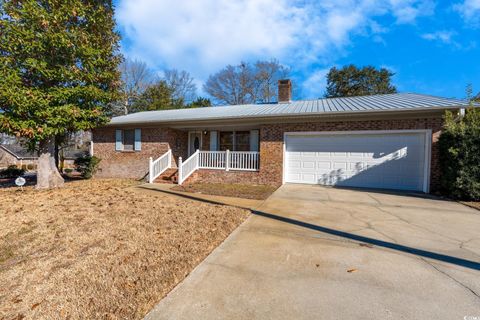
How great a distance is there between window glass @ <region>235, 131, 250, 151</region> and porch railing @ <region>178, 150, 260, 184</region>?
2.11 m

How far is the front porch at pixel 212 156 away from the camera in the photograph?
32.8 feet

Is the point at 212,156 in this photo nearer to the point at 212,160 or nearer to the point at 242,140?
the point at 212,160

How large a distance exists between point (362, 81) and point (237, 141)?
Result: 21.5 m

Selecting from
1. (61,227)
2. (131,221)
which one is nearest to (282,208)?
(131,221)

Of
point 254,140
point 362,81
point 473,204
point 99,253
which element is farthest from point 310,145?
point 362,81

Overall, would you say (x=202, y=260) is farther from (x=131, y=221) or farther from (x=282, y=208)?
(x=282, y=208)

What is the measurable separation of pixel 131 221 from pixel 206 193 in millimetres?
3240

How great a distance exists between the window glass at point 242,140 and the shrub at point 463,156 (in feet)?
26.6

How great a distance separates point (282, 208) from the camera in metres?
5.54

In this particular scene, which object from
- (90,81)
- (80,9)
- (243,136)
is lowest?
(243,136)

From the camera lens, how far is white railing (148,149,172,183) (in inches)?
403

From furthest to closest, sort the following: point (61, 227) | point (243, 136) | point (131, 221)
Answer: point (243, 136) → point (131, 221) → point (61, 227)

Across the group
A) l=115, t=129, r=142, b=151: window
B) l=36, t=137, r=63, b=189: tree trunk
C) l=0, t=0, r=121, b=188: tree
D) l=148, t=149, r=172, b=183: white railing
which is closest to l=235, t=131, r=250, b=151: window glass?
l=148, t=149, r=172, b=183: white railing

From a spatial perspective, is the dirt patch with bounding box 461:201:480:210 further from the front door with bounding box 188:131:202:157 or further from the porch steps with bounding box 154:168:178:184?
the front door with bounding box 188:131:202:157
